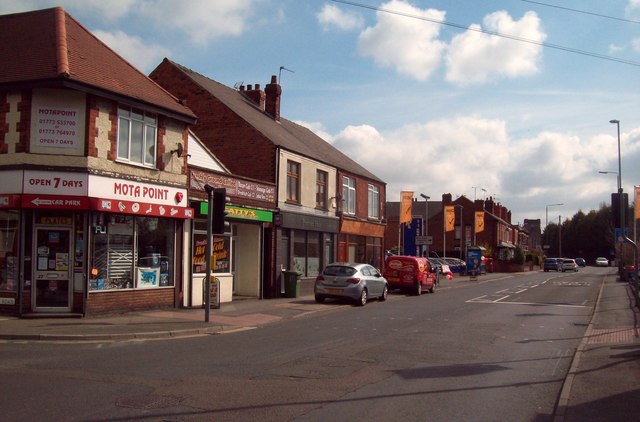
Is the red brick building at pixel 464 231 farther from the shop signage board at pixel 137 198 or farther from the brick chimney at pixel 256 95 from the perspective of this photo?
the shop signage board at pixel 137 198

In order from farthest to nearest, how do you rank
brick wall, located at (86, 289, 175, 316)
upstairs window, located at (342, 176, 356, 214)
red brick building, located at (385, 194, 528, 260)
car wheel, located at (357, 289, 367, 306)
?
1. red brick building, located at (385, 194, 528, 260)
2. upstairs window, located at (342, 176, 356, 214)
3. car wheel, located at (357, 289, 367, 306)
4. brick wall, located at (86, 289, 175, 316)

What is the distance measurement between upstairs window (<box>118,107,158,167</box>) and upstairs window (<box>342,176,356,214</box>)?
14.1 m

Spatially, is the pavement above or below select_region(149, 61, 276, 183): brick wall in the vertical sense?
below

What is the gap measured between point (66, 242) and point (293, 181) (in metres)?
12.1

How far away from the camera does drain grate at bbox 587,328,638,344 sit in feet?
44.6

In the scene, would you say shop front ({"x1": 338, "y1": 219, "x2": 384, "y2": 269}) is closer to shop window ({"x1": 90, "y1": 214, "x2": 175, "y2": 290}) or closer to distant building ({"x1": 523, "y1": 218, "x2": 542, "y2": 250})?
shop window ({"x1": 90, "y1": 214, "x2": 175, "y2": 290})

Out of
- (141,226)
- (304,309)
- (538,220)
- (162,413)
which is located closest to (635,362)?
(162,413)

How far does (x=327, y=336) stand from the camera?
14.1 metres

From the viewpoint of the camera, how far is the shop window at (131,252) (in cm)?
1667

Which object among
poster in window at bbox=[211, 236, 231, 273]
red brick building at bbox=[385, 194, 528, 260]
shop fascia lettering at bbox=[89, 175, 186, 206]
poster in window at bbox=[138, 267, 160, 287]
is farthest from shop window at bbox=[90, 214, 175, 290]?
red brick building at bbox=[385, 194, 528, 260]

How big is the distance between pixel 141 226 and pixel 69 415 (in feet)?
38.0

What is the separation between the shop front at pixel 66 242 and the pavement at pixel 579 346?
628 millimetres

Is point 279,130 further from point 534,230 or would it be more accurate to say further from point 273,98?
point 534,230

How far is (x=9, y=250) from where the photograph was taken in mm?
16062
